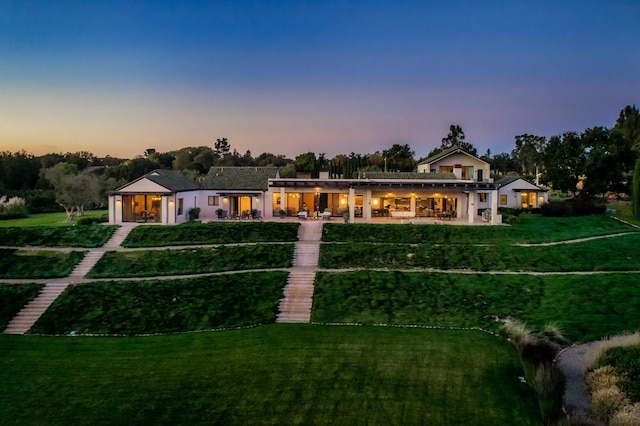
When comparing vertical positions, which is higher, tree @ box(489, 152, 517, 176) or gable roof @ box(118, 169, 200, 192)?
tree @ box(489, 152, 517, 176)

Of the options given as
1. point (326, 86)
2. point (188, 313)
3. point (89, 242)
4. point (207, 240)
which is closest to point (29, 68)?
point (89, 242)

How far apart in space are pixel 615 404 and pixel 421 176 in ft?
85.9

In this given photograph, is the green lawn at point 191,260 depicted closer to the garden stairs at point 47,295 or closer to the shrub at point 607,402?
the garden stairs at point 47,295

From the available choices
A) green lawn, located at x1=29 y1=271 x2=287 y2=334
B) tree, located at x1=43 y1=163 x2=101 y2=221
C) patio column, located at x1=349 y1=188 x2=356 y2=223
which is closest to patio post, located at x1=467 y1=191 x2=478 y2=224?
patio column, located at x1=349 y1=188 x2=356 y2=223

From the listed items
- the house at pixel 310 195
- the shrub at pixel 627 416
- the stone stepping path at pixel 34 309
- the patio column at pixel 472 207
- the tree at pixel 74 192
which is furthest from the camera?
the tree at pixel 74 192

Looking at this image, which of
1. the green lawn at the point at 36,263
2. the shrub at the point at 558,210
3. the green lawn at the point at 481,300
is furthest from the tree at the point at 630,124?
the green lawn at the point at 36,263

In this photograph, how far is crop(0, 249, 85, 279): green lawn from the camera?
66.8ft

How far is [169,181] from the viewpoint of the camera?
101 ft

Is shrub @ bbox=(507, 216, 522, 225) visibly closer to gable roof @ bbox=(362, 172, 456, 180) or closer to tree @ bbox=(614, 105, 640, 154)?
gable roof @ bbox=(362, 172, 456, 180)

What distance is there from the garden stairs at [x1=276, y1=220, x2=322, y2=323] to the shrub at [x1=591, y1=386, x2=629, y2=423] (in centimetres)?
976

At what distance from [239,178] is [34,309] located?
20.2 meters

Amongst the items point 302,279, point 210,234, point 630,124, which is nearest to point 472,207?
point 302,279

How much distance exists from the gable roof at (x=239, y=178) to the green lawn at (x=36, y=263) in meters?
13.5

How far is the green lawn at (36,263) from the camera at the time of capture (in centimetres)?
2038
